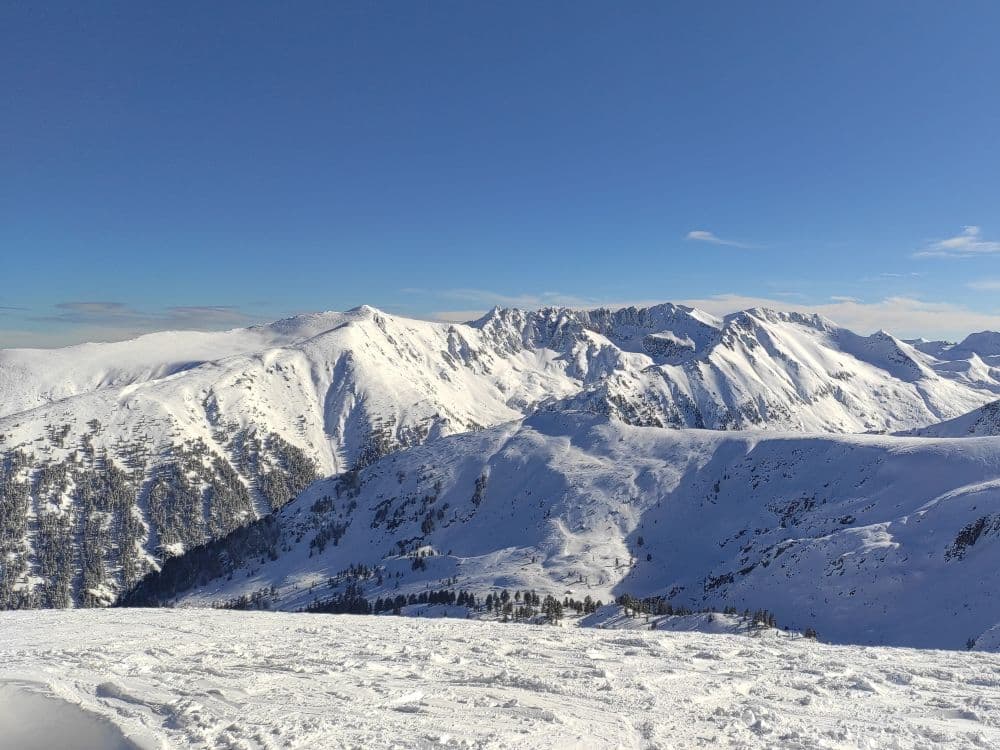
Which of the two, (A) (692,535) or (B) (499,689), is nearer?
(B) (499,689)

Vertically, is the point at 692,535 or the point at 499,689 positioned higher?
the point at 499,689

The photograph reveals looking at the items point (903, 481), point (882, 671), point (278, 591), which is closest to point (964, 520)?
point (903, 481)

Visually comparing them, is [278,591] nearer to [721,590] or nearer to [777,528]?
[721,590]

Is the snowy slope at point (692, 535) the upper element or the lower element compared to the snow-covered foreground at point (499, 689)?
lower

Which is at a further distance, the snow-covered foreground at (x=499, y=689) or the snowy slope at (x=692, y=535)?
the snowy slope at (x=692, y=535)
